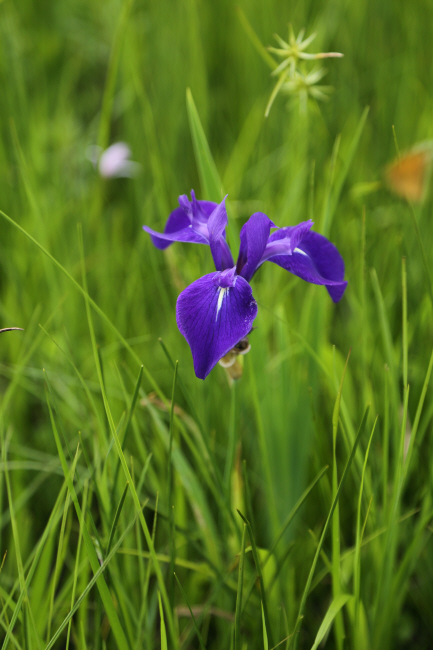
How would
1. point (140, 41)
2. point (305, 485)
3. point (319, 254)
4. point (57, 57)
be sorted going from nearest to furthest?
point (319, 254) → point (305, 485) → point (140, 41) → point (57, 57)

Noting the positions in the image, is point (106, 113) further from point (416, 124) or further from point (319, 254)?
point (416, 124)

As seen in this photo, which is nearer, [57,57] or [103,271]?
[103,271]

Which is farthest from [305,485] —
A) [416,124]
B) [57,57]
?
[57,57]

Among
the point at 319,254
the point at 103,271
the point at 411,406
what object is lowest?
the point at 411,406

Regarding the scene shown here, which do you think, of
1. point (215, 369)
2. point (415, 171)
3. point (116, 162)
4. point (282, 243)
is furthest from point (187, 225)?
point (116, 162)

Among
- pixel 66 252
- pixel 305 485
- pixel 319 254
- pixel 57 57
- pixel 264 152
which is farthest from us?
pixel 57 57

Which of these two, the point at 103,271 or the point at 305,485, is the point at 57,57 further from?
the point at 305,485

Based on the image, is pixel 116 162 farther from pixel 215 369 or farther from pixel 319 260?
pixel 319 260

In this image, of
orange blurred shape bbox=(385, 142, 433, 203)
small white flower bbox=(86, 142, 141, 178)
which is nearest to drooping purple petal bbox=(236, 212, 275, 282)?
orange blurred shape bbox=(385, 142, 433, 203)

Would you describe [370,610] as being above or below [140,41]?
below
